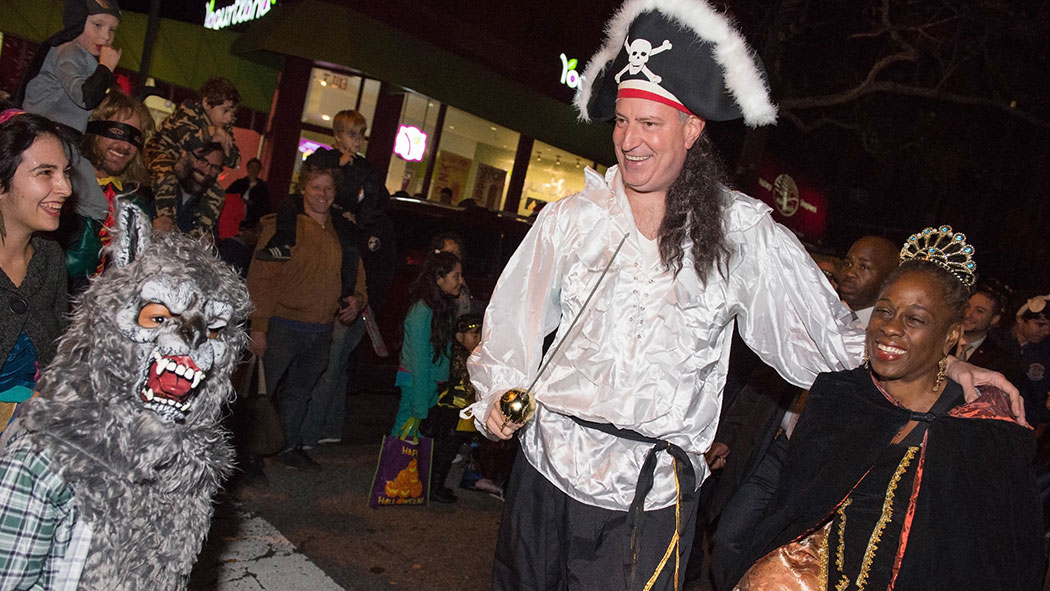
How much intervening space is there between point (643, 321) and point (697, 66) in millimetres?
901

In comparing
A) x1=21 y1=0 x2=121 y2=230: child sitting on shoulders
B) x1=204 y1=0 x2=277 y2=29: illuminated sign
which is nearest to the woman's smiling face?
x1=21 y1=0 x2=121 y2=230: child sitting on shoulders

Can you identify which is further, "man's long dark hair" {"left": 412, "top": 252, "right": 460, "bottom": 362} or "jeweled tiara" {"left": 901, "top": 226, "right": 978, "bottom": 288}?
"man's long dark hair" {"left": 412, "top": 252, "right": 460, "bottom": 362}

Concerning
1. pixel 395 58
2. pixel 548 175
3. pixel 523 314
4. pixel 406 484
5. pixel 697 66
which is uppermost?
pixel 395 58

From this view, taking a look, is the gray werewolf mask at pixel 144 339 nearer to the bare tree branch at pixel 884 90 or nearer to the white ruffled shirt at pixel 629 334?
the white ruffled shirt at pixel 629 334

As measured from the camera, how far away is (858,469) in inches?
124

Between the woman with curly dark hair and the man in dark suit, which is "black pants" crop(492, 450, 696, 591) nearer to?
the woman with curly dark hair

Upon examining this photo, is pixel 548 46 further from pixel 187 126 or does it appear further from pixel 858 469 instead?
pixel 858 469

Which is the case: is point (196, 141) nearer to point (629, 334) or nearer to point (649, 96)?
point (649, 96)

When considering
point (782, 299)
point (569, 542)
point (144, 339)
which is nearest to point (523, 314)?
point (569, 542)

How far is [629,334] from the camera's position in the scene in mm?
2967

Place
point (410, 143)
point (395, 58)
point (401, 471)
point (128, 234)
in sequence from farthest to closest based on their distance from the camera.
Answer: point (410, 143) → point (395, 58) → point (401, 471) → point (128, 234)

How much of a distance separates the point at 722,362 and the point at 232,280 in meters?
1.71

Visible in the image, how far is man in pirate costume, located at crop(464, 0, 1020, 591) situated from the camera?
2.94m

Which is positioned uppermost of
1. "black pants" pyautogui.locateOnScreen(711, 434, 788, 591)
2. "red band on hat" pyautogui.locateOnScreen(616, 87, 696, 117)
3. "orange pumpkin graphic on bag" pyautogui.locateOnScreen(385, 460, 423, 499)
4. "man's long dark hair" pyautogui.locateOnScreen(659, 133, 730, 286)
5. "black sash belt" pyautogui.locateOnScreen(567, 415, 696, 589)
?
"red band on hat" pyautogui.locateOnScreen(616, 87, 696, 117)
